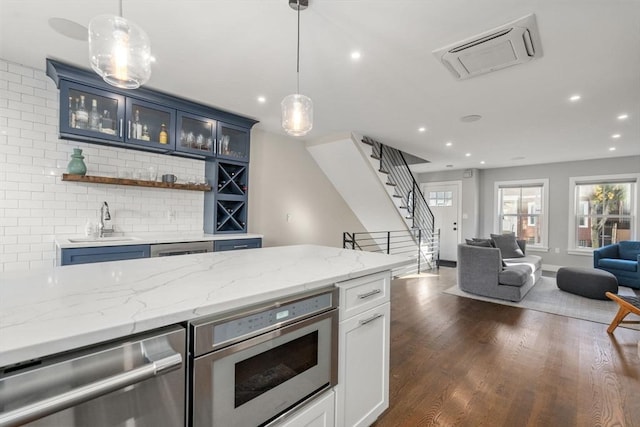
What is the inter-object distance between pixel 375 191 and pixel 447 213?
3.67 metres

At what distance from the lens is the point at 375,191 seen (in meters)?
5.54

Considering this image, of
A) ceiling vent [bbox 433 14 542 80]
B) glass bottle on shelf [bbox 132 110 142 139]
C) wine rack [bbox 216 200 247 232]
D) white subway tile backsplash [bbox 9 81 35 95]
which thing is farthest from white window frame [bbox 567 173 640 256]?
white subway tile backsplash [bbox 9 81 35 95]

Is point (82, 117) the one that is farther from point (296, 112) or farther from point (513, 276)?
point (513, 276)

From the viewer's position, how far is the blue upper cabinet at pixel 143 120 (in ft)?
9.11

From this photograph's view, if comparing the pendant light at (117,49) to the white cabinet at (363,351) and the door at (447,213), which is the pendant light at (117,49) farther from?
the door at (447,213)

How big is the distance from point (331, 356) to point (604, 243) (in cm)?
781

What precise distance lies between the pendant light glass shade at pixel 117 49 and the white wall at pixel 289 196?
3.07 metres

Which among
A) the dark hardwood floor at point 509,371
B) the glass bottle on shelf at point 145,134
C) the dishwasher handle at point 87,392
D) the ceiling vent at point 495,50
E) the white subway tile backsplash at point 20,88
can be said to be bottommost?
the dark hardwood floor at point 509,371

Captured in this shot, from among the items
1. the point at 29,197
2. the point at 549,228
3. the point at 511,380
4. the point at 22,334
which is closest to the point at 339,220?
the point at 511,380

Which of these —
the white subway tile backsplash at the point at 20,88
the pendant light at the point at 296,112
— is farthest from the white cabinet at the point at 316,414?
the white subway tile backsplash at the point at 20,88

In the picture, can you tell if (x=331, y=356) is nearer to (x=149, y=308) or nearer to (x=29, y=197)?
(x=149, y=308)

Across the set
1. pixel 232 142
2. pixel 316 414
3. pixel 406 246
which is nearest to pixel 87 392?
pixel 316 414

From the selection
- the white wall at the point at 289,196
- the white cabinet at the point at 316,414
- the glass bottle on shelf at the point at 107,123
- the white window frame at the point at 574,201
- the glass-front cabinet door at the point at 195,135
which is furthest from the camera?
the white window frame at the point at 574,201

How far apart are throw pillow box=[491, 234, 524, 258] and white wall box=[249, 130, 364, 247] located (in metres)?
3.06
